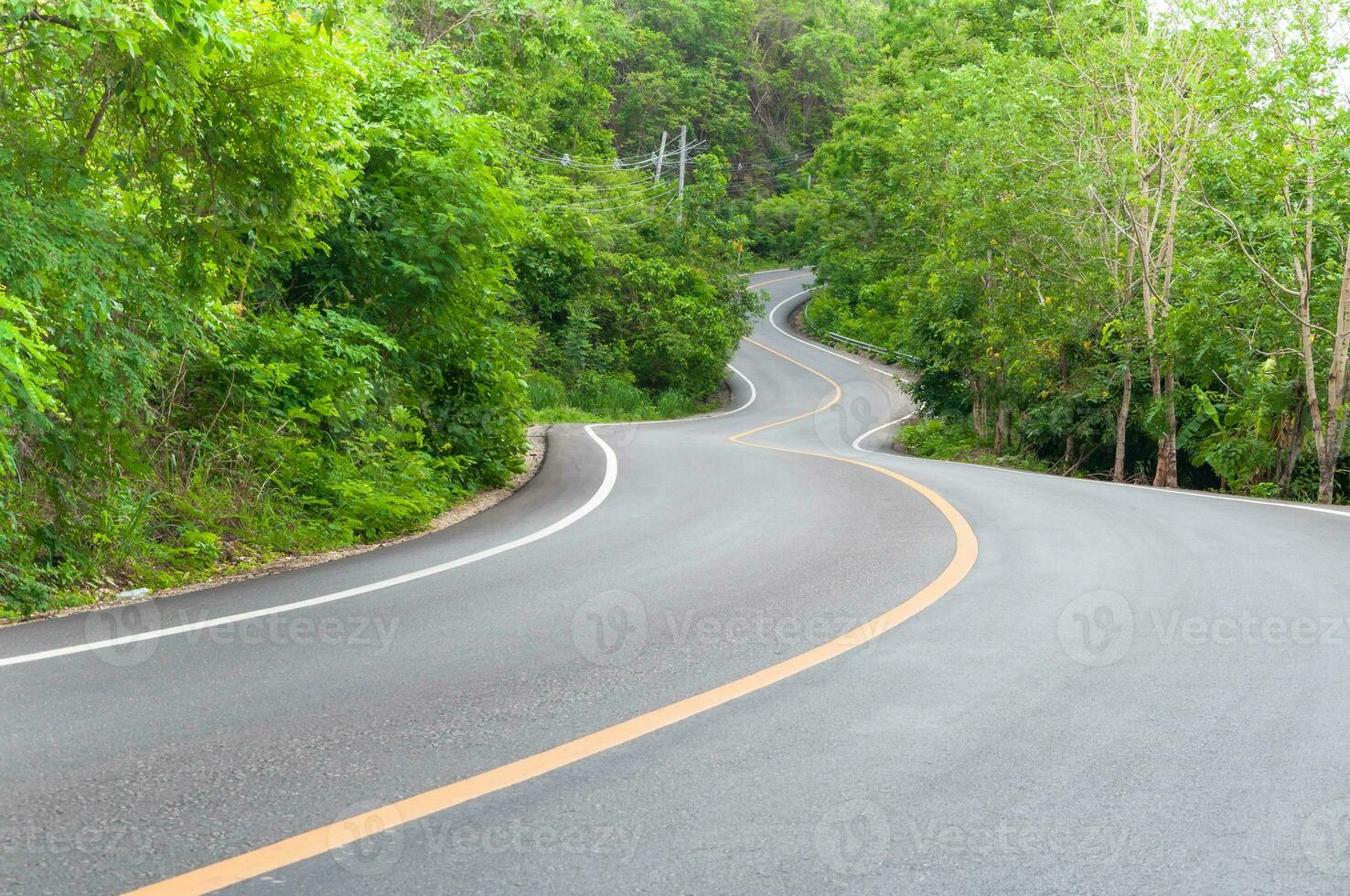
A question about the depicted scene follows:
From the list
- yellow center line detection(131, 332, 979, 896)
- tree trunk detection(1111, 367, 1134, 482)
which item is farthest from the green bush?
yellow center line detection(131, 332, 979, 896)

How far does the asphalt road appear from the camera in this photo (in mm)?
3422

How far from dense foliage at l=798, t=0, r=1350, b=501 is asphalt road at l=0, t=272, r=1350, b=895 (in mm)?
9465

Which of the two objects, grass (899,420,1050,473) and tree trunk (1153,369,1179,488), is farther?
grass (899,420,1050,473)

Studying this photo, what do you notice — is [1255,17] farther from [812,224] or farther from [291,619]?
[812,224]

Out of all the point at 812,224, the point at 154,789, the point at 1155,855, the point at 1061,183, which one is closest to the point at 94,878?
the point at 154,789

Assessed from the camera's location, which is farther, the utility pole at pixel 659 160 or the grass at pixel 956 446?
the utility pole at pixel 659 160

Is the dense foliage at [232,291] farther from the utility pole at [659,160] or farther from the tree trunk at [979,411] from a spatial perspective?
the utility pole at [659,160]

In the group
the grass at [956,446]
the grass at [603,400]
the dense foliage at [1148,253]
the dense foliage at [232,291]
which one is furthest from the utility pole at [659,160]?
the dense foliage at [232,291]

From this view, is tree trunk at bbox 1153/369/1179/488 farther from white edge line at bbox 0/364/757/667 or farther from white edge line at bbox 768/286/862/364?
white edge line at bbox 768/286/862/364

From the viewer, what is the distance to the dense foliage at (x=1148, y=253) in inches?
647

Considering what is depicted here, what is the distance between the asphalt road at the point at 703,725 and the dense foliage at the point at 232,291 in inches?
54.4

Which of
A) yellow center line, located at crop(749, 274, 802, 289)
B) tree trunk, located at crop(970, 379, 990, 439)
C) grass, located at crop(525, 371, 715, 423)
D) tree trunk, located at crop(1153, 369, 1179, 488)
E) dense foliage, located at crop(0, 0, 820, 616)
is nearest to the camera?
dense foliage, located at crop(0, 0, 820, 616)

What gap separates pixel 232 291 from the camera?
37.9 ft

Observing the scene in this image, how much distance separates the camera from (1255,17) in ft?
55.0
